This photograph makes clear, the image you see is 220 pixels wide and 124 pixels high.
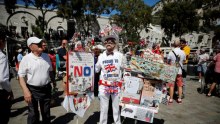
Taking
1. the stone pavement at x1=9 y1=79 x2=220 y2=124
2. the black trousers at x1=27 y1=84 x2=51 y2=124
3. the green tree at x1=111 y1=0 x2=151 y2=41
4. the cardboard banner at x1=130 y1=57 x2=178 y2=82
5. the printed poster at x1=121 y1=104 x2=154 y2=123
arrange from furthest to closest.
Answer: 1. the green tree at x1=111 y1=0 x2=151 y2=41
2. the stone pavement at x1=9 y1=79 x2=220 y2=124
3. the printed poster at x1=121 y1=104 x2=154 y2=123
4. the cardboard banner at x1=130 y1=57 x2=178 y2=82
5. the black trousers at x1=27 y1=84 x2=51 y2=124

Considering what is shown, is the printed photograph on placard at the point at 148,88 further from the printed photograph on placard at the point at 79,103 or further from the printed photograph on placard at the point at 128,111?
the printed photograph on placard at the point at 79,103

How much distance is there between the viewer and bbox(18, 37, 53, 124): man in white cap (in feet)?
11.0

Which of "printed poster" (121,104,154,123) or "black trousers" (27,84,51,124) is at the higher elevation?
"black trousers" (27,84,51,124)

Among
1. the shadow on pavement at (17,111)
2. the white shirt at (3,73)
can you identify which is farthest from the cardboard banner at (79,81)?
the shadow on pavement at (17,111)

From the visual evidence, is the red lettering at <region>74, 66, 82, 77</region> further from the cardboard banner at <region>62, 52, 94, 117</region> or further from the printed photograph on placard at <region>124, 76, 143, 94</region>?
the printed photograph on placard at <region>124, 76, 143, 94</region>

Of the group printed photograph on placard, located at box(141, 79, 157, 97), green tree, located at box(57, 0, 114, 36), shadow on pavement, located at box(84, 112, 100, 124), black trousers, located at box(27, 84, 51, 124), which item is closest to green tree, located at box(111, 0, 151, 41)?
green tree, located at box(57, 0, 114, 36)

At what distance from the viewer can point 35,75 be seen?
3445mm

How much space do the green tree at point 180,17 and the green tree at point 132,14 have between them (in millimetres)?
4547

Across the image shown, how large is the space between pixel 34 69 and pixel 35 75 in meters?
0.13

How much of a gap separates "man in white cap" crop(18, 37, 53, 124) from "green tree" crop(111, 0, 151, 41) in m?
25.3

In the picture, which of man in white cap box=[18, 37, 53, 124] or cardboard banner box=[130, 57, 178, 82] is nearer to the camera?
man in white cap box=[18, 37, 53, 124]

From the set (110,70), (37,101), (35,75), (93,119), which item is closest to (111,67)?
(110,70)

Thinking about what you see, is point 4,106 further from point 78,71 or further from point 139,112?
point 139,112

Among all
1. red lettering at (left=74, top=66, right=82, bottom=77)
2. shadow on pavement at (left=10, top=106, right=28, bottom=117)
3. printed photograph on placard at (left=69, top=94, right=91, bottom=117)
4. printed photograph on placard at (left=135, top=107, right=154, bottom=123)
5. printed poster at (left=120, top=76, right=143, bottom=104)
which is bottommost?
shadow on pavement at (left=10, top=106, right=28, bottom=117)
